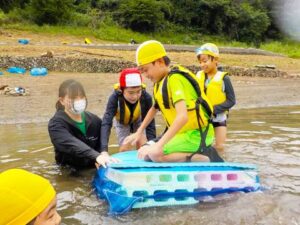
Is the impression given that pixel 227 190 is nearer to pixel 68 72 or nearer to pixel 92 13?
Answer: pixel 68 72

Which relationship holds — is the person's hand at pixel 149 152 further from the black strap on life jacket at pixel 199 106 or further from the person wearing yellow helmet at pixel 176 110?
the black strap on life jacket at pixel 199 106

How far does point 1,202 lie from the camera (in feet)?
6.44

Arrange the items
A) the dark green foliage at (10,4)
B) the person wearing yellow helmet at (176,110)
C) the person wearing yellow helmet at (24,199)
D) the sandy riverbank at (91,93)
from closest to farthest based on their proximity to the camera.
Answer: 1. the person wearing yellow helmet at (24,199)
2. the person wearing yellow helmet at (176,110)
3. the sandy riverbank at (91,93)
4. the dark green foliage at (10,4)

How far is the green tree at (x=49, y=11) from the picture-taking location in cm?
3428

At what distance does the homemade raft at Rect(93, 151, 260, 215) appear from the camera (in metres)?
4.52

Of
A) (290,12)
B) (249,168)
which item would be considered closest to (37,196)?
(249,168)

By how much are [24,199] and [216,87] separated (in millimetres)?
4746

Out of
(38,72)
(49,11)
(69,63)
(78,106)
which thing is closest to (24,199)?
(78,106)

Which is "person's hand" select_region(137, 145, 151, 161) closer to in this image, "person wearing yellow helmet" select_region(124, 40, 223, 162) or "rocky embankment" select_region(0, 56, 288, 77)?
"person wearing yellow helmet" select_region(124, 40, 223, 162)

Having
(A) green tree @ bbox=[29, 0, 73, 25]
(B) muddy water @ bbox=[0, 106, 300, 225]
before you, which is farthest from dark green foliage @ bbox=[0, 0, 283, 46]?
(B) muddy water @ bbox=[0, 106, 300, 225]

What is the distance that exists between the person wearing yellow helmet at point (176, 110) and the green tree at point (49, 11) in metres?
30.8

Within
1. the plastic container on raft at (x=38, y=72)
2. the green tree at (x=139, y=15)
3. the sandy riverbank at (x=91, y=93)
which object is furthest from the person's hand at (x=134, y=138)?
the green tree at (x=139, y=15)

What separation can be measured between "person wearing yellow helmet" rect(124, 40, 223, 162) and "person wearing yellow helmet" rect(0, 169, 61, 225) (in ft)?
8.48

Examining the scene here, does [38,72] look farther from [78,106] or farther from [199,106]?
[199,106]
